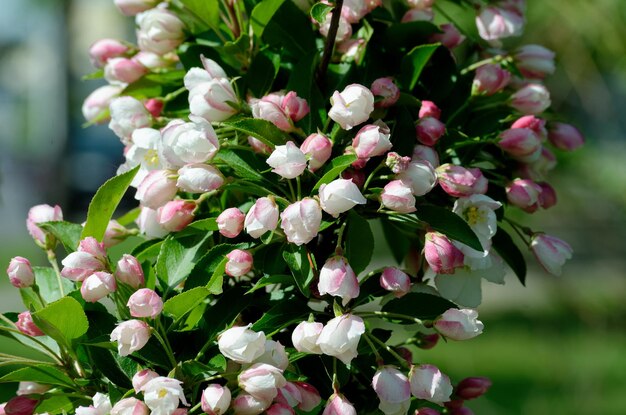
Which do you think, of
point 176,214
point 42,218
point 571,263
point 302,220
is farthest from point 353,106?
point 571,263

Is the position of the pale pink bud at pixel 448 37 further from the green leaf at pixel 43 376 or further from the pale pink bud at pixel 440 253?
the green leaf at pixel 43 376

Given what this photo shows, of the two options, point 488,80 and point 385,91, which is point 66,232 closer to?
point 385,91

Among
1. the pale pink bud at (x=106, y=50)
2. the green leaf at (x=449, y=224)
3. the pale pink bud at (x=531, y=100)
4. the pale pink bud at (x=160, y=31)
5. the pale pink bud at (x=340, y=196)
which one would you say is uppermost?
the pale pink bud at (x=160, y=31)

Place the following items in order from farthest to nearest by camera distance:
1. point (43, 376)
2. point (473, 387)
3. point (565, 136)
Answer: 1. point (565, 136)
2. point (473, 387)
3. point (43, 376)

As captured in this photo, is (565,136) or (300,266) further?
(565,136)

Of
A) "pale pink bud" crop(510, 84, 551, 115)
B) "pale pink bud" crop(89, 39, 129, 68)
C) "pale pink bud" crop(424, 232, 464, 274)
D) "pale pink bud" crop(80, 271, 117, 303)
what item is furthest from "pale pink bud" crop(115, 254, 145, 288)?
"pale pink bud" crop(510, 84, 551, 115)

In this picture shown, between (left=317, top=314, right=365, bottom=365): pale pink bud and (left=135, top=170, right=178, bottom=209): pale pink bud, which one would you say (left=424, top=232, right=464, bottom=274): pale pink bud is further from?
(left=135, top=170, right=178, bottom=209): pale pink bud

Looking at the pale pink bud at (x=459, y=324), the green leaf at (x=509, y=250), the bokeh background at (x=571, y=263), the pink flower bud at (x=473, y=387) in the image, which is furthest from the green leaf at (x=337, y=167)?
the bokeh background at (x=571, y=263)
